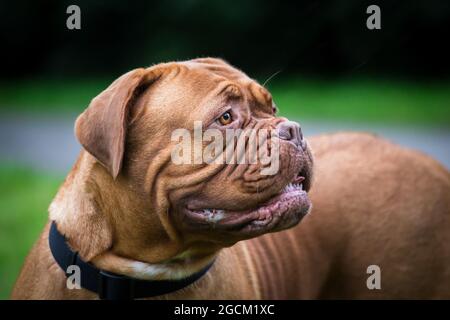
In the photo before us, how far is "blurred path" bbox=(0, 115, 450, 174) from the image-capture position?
1027cm

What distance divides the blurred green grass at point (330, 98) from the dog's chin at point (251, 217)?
8.43 meters

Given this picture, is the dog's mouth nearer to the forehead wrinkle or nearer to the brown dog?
the brown dog

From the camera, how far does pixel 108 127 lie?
10.9ft

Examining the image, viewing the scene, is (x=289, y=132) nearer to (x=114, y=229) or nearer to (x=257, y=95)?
(x=257, y=95)

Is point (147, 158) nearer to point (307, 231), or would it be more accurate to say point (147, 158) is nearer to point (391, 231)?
point (307, 231)

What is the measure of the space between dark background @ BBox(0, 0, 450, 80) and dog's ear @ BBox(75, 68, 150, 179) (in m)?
10.5

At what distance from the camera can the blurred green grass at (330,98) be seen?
12.2m

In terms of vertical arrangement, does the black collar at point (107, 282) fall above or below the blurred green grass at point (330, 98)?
above

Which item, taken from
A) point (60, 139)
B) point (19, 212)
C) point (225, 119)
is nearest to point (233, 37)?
point (60, 139)

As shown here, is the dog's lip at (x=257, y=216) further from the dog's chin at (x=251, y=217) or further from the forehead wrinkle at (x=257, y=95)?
the forehead wrinkle at (x=257, y=95)

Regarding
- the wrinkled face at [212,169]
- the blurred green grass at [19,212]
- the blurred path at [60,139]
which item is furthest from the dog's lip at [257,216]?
the blurred path at [60,139]

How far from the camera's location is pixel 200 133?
133 inches

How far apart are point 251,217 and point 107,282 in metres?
0.85

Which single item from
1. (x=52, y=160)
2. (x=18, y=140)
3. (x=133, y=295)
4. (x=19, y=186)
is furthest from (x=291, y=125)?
(x=18, y=140)
